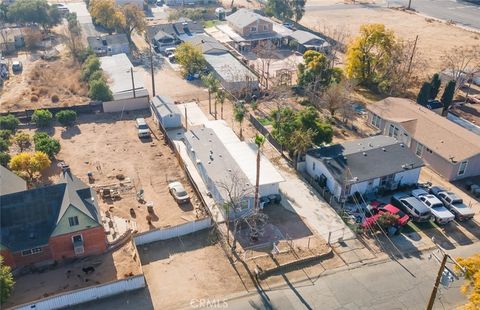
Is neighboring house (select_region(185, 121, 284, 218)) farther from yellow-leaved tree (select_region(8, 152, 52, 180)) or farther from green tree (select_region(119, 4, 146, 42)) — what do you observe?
green tree (select_region(119, 4, 146, 42))

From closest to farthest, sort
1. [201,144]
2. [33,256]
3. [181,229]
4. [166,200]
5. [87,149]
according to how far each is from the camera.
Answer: [33,256] → [181,229] → [166,200] → [201,144] → [87,149]

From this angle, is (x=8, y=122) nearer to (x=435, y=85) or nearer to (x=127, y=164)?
(x=127, y=164)

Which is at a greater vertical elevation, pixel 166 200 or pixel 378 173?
pixel 378 173

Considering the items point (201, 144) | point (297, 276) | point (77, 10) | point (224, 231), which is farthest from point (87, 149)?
point (77, 10)

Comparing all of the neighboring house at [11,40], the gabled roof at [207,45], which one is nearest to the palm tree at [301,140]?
the gabled roof at [207,45]

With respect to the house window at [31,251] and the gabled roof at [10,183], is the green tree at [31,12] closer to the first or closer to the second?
the gabled roof at [10,183]

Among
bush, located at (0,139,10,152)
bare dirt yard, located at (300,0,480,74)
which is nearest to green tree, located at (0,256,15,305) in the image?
bush, located at (0,139,10,152)

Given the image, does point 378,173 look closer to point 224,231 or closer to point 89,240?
point 224,231
